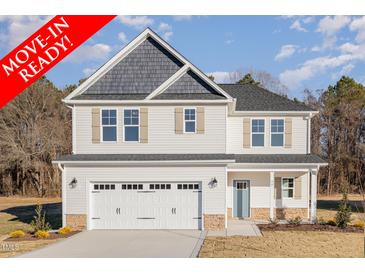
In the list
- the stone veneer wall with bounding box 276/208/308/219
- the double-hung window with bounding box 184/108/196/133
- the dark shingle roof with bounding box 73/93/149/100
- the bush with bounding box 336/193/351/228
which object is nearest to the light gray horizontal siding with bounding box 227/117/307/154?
the stone veneer wall with bounding box 276/208/308/219

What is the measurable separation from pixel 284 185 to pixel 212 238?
6.60 metres

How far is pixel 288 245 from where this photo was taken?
1296 centimetres

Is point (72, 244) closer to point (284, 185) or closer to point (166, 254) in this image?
point (166, 254)

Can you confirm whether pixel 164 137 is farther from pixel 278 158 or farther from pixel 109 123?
pixel 278 158

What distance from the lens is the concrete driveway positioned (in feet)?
38.7

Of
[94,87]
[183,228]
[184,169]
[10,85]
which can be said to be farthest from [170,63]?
[10,85]

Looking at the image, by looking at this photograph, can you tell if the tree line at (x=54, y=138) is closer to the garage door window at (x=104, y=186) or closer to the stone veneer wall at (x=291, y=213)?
the stone veneer wall at (x=291, y=213)

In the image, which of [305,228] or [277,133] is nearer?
[305,228]

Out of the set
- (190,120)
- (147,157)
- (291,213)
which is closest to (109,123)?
(147,157)

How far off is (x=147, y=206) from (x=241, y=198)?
17.1ft

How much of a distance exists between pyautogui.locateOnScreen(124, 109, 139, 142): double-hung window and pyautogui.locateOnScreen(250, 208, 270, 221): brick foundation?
22.8 ft

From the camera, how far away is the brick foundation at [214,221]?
15993 millimetres
